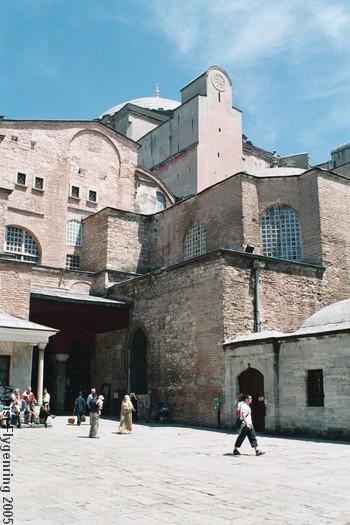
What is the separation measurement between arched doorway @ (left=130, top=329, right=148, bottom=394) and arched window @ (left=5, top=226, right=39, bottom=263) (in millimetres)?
7188

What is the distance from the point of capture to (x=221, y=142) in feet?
117

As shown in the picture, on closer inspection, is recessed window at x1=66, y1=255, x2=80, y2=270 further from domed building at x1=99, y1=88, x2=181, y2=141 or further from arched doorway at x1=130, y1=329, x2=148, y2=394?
domed building at x1=99, y1=88, x2=181, y2=141

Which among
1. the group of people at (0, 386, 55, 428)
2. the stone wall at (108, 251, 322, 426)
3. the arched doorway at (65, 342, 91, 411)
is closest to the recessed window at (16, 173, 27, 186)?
the arched doorway at (65, 342, 91, 411)

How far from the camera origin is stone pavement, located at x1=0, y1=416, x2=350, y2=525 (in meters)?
5.70

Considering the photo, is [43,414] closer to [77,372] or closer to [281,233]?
[77,372]

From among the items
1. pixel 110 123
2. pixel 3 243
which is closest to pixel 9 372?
pixel 3 243

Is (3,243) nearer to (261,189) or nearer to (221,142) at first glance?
(261,189)

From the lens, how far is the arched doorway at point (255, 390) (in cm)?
1568

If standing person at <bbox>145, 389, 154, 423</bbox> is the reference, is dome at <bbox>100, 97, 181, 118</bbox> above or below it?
above

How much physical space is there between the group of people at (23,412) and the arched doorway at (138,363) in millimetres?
5153

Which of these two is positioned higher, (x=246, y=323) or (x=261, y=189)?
(x=261, y=189)

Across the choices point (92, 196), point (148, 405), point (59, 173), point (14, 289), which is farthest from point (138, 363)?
point (59, 173)

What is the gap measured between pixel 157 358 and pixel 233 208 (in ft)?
24.2

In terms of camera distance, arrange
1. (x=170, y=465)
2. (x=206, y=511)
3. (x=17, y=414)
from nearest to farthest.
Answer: (x=206, y=511), (x=170, y=465), (x=17, y=414)
